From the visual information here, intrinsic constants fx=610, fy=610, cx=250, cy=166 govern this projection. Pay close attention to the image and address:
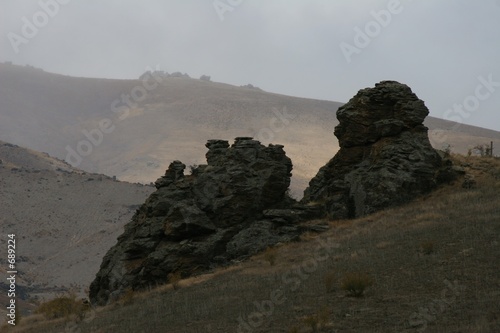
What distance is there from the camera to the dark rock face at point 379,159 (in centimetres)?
3100

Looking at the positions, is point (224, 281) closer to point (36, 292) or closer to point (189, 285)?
point (189, 285)

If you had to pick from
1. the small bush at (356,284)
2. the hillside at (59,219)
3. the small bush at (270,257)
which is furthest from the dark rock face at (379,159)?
the hillside at (59,219)

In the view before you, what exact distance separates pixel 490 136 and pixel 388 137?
472 feet

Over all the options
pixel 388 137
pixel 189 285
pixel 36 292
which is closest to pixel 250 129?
pixel 36 292

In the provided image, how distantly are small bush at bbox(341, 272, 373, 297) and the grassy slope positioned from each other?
24 centimetres

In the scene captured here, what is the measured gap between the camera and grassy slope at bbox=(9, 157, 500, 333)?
46.8 feet
